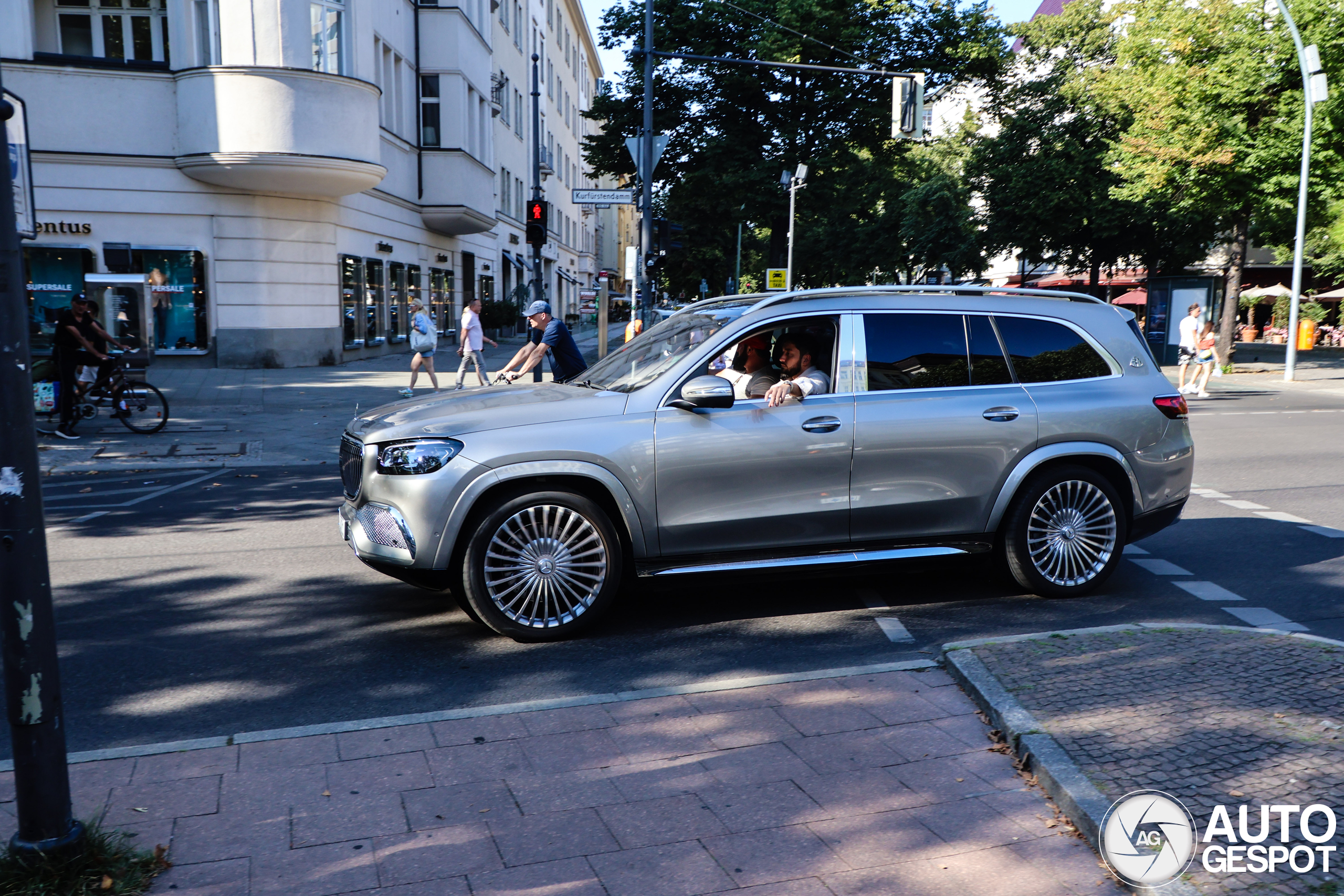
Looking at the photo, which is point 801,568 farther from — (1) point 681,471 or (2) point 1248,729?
(2) point 1248,729

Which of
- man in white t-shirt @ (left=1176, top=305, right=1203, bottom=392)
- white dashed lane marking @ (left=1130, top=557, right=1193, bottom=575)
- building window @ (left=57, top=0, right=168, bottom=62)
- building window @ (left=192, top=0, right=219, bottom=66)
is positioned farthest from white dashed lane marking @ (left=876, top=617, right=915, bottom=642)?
building window @ (left=57, top=0, right=168, bottom=62)

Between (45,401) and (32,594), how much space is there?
11990 millimetres

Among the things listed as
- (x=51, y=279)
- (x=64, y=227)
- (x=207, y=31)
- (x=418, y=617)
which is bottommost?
(x=418, y=617)

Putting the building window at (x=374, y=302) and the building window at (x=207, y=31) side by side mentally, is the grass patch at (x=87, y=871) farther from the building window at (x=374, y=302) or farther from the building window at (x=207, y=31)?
the building window at (x=374, y=302)

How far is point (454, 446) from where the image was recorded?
520 cm

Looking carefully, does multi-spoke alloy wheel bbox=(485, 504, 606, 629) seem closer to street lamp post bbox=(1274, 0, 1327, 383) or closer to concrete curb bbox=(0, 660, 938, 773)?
concrete curb bbox=(0, 660, 938, 773)

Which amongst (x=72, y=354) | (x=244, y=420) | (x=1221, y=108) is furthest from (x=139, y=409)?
(x=1221, y=108)

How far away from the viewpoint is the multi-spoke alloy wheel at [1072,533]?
614cm

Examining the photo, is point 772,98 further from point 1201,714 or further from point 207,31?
point 1201,714

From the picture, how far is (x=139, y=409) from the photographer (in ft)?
44.8

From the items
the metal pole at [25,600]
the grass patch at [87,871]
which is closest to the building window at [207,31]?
the metal pole at [25,600]

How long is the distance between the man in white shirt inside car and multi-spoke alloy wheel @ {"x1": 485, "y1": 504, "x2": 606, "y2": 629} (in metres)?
1.18

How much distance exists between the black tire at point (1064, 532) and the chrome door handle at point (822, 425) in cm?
119

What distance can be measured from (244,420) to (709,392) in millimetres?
11366
